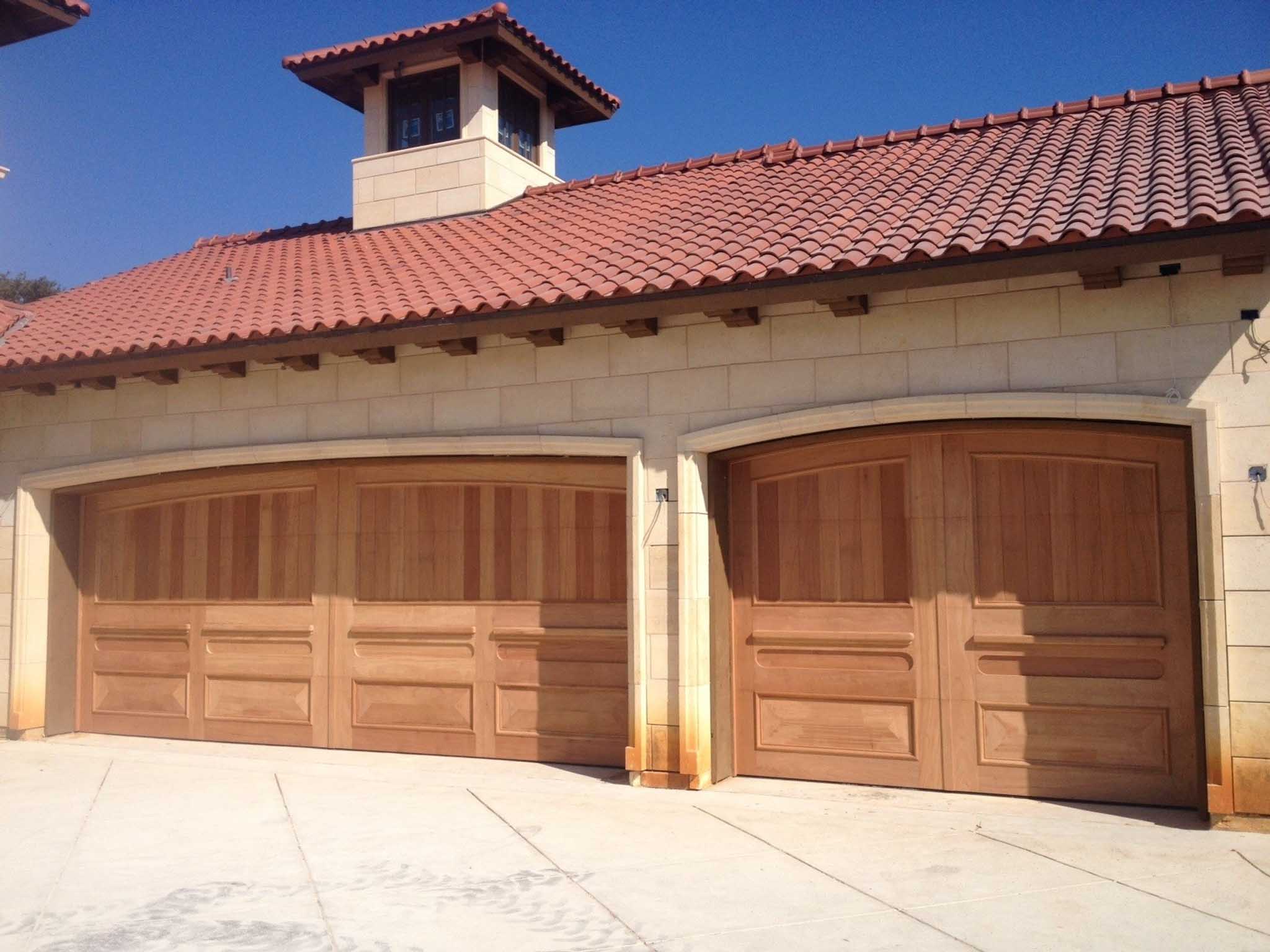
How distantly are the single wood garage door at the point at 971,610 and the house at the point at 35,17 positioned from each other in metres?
8.44

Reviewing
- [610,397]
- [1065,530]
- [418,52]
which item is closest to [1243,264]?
[1065,530]

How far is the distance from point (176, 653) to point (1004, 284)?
26.2 feet

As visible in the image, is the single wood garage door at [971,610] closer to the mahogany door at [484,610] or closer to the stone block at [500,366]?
the mahogany door at [484,610]

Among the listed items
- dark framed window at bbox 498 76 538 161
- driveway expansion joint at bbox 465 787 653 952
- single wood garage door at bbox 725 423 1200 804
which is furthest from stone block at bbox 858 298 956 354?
dark framed window at bbox 498 76 538 161

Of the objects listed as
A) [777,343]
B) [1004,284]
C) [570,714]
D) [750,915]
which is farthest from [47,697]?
[1004,284]

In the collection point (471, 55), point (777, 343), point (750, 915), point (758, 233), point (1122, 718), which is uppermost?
point (471, 55)

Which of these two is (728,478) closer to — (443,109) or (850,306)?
(850,306)

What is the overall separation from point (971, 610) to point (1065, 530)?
81 centimetres

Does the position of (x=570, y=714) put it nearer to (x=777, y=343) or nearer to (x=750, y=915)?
(x=777, y=343)

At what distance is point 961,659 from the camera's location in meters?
8.33

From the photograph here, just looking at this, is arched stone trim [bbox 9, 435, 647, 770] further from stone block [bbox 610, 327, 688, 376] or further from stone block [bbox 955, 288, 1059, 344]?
stone block [bbox 955, 288, 1059, 344]

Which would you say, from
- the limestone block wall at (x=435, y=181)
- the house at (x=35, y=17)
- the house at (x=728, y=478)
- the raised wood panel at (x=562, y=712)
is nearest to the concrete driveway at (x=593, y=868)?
the raised wood panel at (x=562, y=712)

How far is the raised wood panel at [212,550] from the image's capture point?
1093cm

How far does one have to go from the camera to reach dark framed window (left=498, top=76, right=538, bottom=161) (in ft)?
48.4
